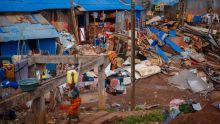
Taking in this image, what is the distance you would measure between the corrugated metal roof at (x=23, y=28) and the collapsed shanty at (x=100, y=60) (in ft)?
0.17

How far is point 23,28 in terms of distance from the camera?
64.0ft

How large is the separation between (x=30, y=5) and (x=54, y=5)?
1884 millimetres

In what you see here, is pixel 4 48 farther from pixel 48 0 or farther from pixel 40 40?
pixel 48 0

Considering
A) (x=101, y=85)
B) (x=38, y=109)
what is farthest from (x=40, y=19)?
(x=38, y=109)

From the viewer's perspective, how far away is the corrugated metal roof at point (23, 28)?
18.7 m

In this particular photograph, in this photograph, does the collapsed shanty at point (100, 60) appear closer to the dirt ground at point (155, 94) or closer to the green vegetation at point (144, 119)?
the dirt ground at point (155, 94)

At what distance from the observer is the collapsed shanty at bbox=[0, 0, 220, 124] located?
35.9ft

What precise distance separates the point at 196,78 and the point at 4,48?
10.4 m

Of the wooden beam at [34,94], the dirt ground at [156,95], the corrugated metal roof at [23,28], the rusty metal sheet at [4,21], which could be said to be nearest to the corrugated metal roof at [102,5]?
the corrugated metal roof at [23,28]

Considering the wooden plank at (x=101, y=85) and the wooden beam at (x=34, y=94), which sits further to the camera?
the wooden plank at (x=101, y=85)

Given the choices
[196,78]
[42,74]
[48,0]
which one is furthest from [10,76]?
[48,0]

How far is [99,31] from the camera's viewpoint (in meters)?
26.6

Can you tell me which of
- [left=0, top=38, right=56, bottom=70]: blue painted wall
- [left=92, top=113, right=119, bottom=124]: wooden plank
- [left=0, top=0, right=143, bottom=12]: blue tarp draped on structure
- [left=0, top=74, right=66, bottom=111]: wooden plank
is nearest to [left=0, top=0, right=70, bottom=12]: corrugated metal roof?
[left=0, top=0, right=143, bottom=12]: blue tarp draped on structure

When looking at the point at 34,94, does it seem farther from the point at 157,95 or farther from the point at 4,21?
the point at 4,21
